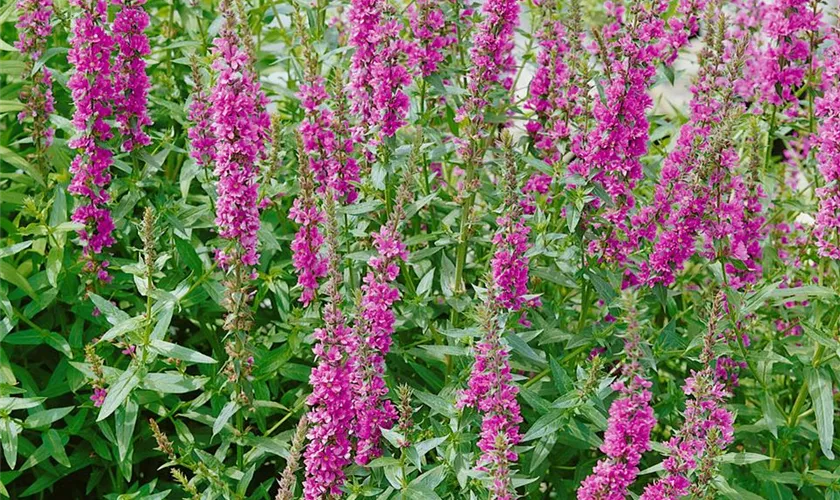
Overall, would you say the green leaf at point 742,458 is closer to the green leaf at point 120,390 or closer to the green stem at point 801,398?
the green stem at point 801,398

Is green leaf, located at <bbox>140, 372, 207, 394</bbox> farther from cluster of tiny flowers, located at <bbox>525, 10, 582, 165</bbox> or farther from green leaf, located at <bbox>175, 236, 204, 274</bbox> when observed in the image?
cluster of tiny flowers, located at <bbox>525, 10, 582, 165</bbox>

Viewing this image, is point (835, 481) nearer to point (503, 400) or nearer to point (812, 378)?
point (812, 378)

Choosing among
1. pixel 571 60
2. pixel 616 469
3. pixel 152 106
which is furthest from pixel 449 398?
pixel 152 106

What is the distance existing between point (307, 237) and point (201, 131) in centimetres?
82

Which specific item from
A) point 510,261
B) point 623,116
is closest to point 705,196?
point 623,116

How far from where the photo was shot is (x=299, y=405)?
4.66 m

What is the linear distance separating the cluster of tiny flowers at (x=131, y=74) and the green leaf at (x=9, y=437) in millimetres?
1254

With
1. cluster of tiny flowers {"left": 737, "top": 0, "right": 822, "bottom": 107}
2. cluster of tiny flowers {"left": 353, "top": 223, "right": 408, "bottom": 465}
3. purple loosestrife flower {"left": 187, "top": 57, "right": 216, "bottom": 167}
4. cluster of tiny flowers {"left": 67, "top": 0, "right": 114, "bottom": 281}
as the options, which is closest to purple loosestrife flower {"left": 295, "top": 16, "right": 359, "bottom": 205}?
purple loosestrife flower {"left": 187, "top": 57, "right": 216, "bottom": 167}

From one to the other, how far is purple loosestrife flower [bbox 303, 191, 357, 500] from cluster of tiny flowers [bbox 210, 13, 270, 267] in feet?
1.18

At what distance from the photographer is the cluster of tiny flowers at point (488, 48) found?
14.8ft

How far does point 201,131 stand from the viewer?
185 inches

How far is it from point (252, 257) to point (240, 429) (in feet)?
2.45

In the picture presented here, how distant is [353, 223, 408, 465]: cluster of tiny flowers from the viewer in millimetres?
4051

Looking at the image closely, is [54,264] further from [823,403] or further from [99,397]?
[823,403]
